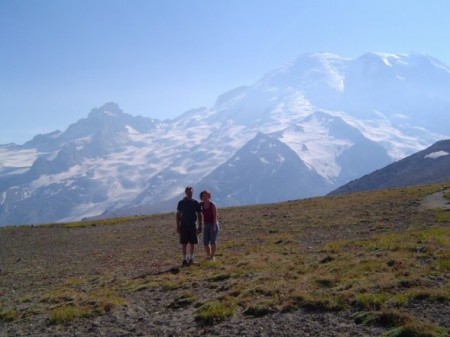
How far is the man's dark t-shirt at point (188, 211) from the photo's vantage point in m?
22.6

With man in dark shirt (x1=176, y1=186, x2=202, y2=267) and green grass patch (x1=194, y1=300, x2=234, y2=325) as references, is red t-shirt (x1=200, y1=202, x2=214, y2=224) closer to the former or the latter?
man in dark shirt (x1=176, y1=186, x2=202, y2=267)

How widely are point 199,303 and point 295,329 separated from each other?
382 centimetres

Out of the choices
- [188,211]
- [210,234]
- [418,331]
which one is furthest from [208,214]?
[418,331]

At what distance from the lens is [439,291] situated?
42.3 ft

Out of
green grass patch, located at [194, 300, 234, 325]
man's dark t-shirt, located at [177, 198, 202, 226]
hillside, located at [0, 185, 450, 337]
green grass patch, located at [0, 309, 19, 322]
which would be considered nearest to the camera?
hillside, located at [0, 185, 450, 337]

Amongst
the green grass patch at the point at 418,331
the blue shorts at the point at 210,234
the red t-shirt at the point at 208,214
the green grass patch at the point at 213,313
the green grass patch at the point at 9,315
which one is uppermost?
the red t-shirt at the point at 208,214

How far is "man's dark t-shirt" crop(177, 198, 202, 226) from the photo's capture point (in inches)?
891

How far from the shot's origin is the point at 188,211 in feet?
74.3

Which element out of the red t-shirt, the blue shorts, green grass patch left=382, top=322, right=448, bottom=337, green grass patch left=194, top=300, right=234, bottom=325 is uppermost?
the red t-shirt

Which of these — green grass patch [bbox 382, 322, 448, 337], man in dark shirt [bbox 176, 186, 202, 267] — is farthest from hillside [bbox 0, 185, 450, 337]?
man in dark shirt [bbox 176, 186, 202, 267]

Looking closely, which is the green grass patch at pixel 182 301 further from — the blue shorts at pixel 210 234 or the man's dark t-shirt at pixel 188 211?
the blue shorts at pixel 210 234

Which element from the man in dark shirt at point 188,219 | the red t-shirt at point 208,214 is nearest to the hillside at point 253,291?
the man in dark shirt at point 188,219

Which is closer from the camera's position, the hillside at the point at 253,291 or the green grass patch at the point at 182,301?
the hillside at the point at 253,291

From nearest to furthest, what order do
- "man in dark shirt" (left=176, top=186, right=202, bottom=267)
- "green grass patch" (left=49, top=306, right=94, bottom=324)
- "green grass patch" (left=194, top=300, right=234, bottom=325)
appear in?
"green grass patch" (left=194, top=300, right=234, bottom=325) → "green grass patch" (left=49, top=306, right=94, bottom=324) → "man in dark shirt" (left=176, top=186, right=202, bottom=267)
